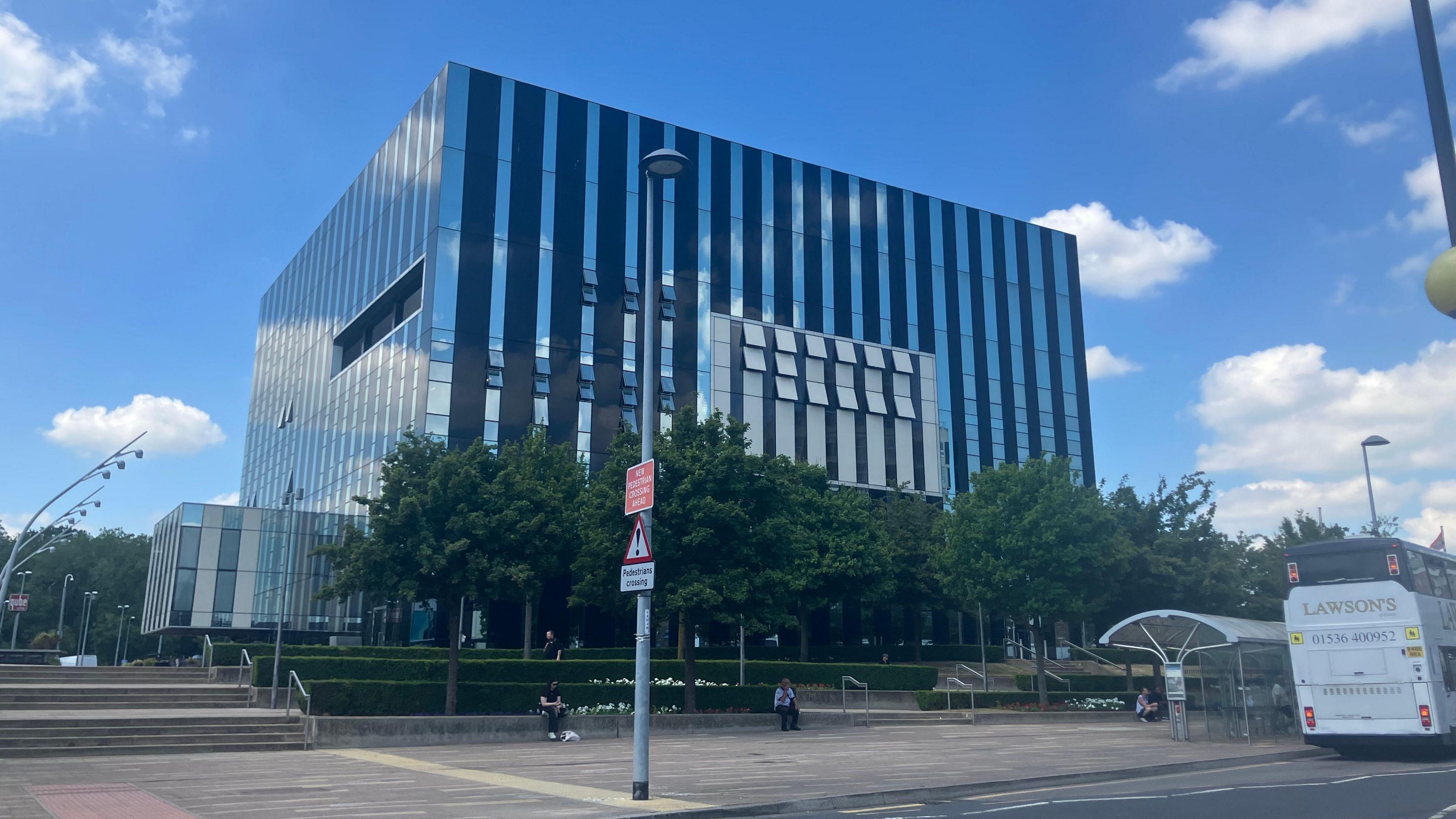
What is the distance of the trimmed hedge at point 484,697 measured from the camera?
22.7m

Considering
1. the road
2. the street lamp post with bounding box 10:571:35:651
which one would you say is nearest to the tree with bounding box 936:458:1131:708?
the road

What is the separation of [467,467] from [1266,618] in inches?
1262

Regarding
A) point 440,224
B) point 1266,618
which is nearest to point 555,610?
point 440,224

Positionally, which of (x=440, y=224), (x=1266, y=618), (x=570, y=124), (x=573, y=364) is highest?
(x=570, y=124)

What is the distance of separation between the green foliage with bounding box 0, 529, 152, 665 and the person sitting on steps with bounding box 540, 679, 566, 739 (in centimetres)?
8541

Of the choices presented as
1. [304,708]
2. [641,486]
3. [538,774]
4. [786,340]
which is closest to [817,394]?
[786,340]

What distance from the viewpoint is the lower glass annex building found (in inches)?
1785

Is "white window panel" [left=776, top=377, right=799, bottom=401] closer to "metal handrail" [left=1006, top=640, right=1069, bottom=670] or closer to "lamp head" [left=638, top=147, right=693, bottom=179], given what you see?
"metal handrail" [left=1006, top=640, right=1069, bottom=670]

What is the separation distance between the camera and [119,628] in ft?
300

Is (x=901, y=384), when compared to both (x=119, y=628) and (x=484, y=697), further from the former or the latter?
(x=119, y=628)

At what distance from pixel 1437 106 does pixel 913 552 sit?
40.5m

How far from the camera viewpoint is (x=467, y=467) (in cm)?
2634

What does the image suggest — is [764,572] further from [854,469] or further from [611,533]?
[854,469]

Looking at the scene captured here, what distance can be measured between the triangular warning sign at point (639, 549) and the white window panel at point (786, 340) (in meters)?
38.8
